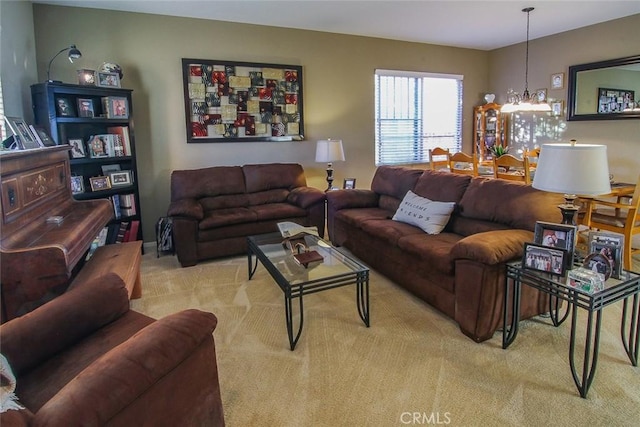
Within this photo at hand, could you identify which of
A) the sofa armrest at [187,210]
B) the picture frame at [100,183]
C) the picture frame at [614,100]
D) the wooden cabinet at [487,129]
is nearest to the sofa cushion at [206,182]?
the sofa armrest at [187,210]

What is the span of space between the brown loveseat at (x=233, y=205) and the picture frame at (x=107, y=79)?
1.03 meters

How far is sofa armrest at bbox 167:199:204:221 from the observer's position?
3.75 m

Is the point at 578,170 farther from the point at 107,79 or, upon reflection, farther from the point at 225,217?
the point at 107,79

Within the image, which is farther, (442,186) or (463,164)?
(463,164)

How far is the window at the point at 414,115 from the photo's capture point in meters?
5.70

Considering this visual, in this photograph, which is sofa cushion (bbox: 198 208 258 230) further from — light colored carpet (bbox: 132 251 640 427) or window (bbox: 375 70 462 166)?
window (bbox: 375 70 462 166)

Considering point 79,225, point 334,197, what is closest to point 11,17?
point 79,225

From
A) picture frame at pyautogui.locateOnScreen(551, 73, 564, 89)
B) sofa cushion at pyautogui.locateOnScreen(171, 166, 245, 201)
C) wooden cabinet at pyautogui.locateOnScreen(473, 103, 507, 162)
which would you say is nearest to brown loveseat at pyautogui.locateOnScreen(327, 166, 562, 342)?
sofa cushion at pyautogui.locateOnScreen(171, 166, 245, 201)

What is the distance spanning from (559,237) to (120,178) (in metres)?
3.86

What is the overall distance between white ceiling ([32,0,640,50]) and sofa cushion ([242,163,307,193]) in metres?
1.66

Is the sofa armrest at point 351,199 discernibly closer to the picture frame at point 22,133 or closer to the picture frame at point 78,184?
the picture frame at point 78,184

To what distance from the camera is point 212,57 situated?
451 centimetres

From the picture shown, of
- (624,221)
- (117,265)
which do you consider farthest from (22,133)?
(624,221)

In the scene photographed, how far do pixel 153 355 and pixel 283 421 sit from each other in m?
0.83
